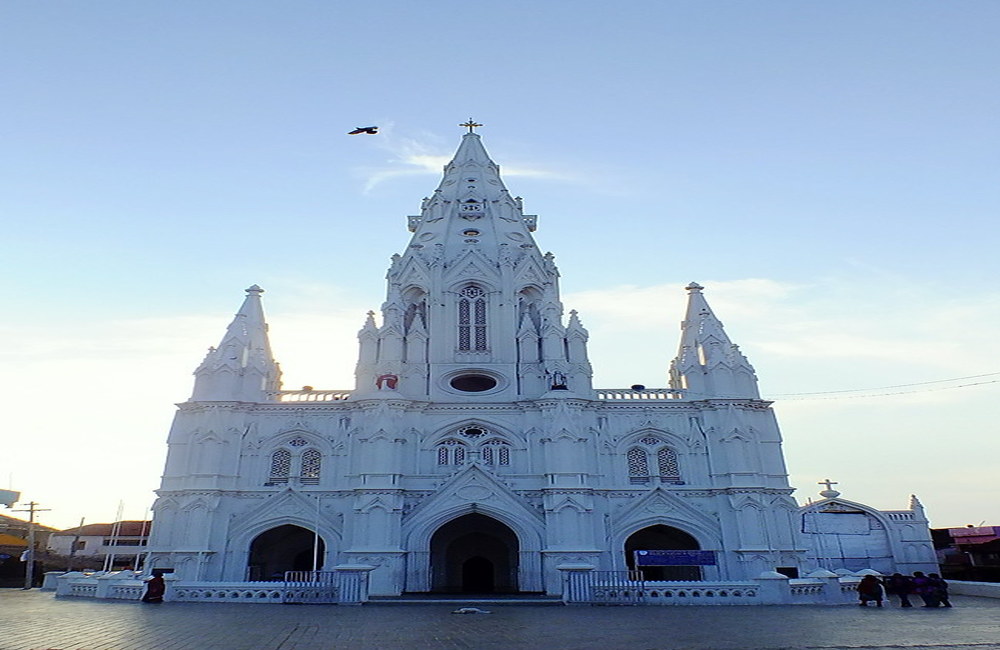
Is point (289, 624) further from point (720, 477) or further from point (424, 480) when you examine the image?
point (720, 477)

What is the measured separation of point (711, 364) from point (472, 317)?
1414 centimetres

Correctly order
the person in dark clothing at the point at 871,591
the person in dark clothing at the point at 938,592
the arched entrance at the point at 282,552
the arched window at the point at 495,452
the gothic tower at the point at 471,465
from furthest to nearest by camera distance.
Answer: the arched window at the point at 495,452
the arched entrance at the point at 282,552
the gothic tower at the point at 471,465
the person in dark clothing at the point at 871,591
the person in dark clothing at the point at 938,592

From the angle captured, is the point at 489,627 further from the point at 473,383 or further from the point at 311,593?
the point at 473,383

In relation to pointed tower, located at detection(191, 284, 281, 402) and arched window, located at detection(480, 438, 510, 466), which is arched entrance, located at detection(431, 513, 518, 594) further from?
pointed tower, located at detection(191, 284, 281, 402)

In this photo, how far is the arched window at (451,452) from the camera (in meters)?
33.0

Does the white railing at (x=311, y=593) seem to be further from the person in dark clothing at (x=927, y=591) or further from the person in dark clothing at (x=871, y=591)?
the person in dark clothing at (x=927, y=591)

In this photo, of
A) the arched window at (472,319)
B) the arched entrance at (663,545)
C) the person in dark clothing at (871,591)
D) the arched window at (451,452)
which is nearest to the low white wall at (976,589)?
the person in dark clothing at (871,591)

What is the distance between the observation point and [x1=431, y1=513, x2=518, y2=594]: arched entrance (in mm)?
32750

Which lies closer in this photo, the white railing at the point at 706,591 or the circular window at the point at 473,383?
the white railing at the point at 706,591

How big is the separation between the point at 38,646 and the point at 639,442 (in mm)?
27097

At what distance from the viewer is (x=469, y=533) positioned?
3384 cm

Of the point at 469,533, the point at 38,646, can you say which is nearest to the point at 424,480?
the point at 469,533

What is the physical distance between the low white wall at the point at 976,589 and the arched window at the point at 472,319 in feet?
82.3

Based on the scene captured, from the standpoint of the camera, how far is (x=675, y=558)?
25594mm
